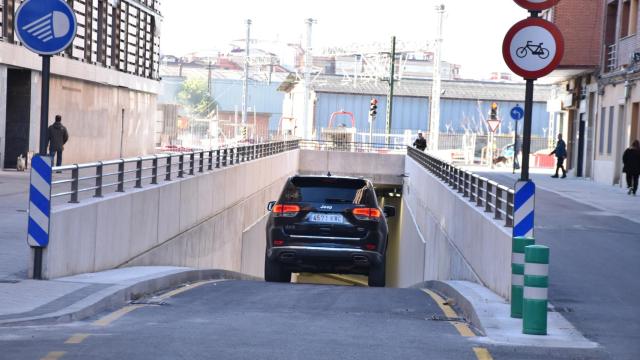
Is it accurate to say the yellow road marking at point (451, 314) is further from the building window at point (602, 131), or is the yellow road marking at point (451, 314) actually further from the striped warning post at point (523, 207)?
the building window at point (602, 131)

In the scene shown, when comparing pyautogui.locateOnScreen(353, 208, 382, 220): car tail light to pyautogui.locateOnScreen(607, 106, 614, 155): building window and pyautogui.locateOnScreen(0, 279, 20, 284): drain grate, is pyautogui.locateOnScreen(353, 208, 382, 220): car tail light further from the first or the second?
pyautogui.locateOnScreen(607, 106, 614, 155): building window

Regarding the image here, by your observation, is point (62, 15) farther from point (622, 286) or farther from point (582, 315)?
point (622, 286)

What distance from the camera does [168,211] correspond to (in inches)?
826

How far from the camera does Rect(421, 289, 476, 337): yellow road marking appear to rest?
10.5 metres

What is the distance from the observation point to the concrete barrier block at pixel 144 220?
17328mm

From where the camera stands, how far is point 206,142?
73.6 metres

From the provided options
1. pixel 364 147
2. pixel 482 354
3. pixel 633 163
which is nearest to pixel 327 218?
pixel 482 354

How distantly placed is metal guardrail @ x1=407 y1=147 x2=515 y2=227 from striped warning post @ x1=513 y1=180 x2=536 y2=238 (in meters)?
2.08

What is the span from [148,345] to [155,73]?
49.1m

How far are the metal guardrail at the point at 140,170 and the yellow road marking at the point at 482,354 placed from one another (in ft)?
19.7

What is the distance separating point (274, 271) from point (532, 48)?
7.55 meters

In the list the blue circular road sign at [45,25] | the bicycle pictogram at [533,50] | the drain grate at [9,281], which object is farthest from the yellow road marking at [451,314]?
the blue circular road sign at [45,25]

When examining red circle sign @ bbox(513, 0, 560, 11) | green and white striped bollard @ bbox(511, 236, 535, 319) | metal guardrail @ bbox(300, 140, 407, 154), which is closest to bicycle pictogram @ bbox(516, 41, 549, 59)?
red circle sign @ bbox(513, 0, 560, 11)

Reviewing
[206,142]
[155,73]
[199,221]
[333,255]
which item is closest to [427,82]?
[206,142]
